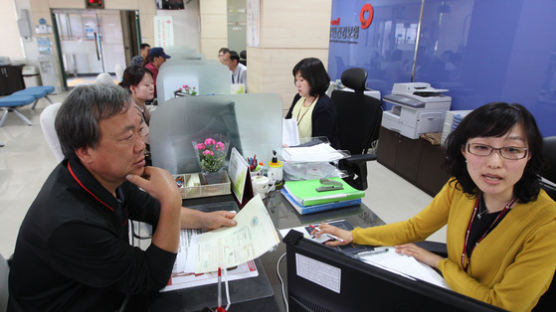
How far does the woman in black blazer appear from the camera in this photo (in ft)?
8.36

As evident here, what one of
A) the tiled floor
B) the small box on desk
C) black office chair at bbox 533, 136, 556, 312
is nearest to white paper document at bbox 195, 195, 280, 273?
the small box on desk

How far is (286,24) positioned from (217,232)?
290 centimetres

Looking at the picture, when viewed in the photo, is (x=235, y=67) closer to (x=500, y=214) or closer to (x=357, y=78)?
(x=357, y=78)

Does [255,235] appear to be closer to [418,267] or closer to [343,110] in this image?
[418,267]

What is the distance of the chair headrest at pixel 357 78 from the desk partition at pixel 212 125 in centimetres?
102

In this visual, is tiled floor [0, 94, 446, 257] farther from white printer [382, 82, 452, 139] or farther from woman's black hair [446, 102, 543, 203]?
woman's black hair [446, 102, 543, 203]

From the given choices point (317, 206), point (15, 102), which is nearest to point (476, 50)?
point (317, 206)

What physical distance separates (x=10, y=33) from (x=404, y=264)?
34.7 ft

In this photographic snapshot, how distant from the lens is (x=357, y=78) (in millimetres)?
2518

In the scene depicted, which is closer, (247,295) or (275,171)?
(247,295)

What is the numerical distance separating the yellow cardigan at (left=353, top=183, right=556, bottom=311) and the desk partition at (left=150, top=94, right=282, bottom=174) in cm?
78

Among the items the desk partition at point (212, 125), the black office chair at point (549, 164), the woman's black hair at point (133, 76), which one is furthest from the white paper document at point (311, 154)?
the woman's black hair at point (133, 76)

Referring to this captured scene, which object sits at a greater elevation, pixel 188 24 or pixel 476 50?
pixel 188 24

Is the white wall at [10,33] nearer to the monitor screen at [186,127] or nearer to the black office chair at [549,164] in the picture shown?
the monitor screen at [186,127]
